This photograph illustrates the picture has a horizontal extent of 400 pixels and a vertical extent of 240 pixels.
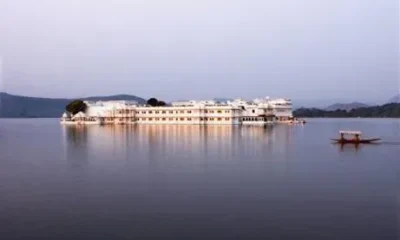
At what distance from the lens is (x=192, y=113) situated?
51219 millimetres

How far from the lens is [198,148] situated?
20.4 m

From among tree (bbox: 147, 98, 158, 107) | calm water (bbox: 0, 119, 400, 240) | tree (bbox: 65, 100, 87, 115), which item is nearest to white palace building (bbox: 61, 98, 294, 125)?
tree (bbox: 65, 100, 87, 115)

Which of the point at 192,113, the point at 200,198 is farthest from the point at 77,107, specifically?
the point at 200,198

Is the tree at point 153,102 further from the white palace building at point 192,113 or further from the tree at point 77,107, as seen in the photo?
the tree at point 77,107

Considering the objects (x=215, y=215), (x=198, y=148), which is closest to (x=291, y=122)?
(x=198, y=148)

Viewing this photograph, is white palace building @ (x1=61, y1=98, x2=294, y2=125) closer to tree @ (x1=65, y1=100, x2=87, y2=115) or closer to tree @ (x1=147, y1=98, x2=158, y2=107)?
tree @ (x1=65, y1=100, x2=87, y2=115)

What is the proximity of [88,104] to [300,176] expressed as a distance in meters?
50.6

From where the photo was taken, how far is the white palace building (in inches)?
1991

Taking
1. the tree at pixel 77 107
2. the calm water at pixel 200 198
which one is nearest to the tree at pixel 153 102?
the tree at pixel 77 107

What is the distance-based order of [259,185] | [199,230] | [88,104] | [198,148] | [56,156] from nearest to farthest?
[199,230]
[259,185]
[56,156]
[198,148]
[88,104]

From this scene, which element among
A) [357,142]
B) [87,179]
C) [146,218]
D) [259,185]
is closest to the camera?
[146,218]

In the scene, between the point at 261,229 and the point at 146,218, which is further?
the point at 146,218

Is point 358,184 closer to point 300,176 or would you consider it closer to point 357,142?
point 300,176

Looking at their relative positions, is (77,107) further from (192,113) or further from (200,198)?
(200,198)
